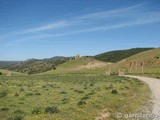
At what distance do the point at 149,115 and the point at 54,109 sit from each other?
5.98 meters

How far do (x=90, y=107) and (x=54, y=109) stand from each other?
3037mm

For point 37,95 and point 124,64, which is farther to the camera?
point 124,64

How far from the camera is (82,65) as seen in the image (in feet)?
507

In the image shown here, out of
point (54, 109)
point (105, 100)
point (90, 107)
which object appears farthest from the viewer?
point (105, 100)

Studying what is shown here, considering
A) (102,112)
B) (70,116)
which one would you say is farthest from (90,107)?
(70,116)

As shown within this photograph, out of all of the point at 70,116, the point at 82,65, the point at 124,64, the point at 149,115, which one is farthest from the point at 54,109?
the point at 82,65

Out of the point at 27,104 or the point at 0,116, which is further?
the point at 27,104

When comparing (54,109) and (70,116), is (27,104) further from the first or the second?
(70,116)

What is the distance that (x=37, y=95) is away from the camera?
29734 millimetres

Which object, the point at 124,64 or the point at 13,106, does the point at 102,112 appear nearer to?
the point at 13,106

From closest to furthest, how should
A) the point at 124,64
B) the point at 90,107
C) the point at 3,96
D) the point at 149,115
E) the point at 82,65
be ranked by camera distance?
the point at 149,115 → the point at 90,107 → the point at 3,96 → the point at 124,64 → the point at 82,65

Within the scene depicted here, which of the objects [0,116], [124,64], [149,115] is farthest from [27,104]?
[124,64]

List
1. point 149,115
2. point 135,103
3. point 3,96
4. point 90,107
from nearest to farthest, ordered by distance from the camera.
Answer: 1. point 149,115
2. point 90,107
3. point 135,103
4. point 3,96

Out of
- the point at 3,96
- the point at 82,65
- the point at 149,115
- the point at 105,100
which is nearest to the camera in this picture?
the point at 149,115
